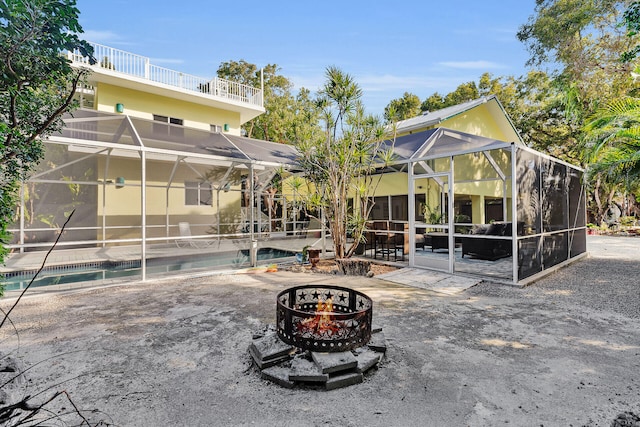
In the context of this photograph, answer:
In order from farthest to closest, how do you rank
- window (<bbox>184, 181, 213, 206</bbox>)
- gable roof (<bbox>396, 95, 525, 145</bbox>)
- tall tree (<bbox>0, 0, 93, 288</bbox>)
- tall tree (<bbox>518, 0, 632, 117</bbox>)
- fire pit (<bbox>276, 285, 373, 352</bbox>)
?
window (<bbox>184, 181, 213, 206</bbox>) → tall tree (<bbox>518, 0, 632, 117</bbox>) → gable roof (<bbox>396, 95, 525, 145</bbox>) → fire pit (<bbox>276, 285, 373, 352</bbox>) → tall tree (<bbox>0, 0, 93, 288</bbox>)

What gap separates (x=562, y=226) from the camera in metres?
8.30

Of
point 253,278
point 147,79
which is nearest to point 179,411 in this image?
point 253,278

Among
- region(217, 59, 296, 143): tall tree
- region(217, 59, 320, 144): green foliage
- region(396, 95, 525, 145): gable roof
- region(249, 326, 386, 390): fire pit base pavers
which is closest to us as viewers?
region(249, 326, 386, 390): fire pit base pavers

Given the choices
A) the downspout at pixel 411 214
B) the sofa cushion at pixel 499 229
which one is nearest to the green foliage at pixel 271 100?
the downspout at pixel 411 214

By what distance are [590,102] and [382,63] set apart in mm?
11017

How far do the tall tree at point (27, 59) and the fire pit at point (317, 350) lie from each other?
2.18m

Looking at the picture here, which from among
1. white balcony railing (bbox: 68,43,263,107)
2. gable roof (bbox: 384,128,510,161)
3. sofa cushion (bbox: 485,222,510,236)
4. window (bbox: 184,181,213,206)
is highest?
white balcony railing (bbox: 68,43,263,107)

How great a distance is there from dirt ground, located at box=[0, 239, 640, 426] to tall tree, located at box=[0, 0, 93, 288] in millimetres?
1432

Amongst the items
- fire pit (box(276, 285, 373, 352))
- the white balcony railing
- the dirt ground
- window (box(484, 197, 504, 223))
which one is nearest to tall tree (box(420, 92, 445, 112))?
window (box(484, 197, 504, 223))

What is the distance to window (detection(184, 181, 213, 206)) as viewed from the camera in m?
13.7

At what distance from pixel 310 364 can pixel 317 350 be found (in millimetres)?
135

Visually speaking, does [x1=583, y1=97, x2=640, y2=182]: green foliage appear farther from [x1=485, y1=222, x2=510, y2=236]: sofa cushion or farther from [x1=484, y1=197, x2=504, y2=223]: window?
[x1=484, y1=197, x2=504, y2=223]: window

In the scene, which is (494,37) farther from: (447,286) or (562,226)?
(447,286)

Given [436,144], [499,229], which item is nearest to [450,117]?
[436,144]
